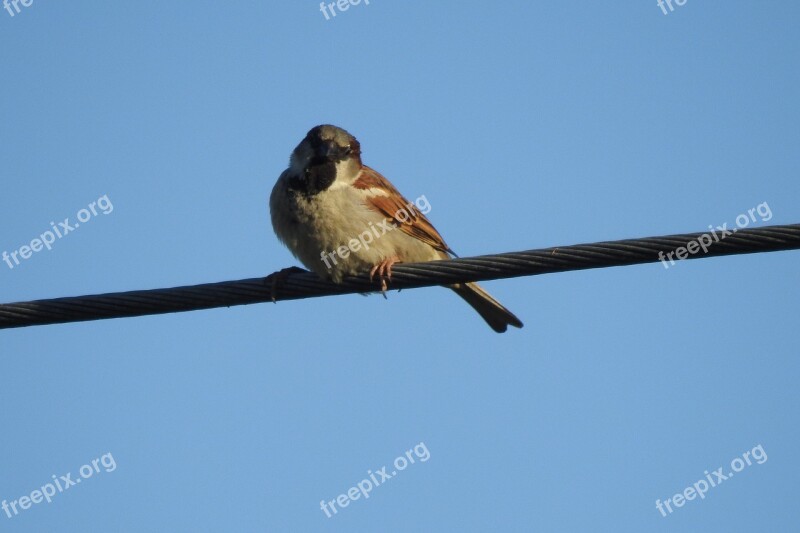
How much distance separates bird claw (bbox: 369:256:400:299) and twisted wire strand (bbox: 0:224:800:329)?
42 centimetres

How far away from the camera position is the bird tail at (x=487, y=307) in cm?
675

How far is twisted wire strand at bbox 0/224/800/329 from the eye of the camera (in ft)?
13.5

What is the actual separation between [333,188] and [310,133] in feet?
1.94

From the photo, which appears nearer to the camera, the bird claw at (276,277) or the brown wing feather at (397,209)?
the bird claw at (276,277)

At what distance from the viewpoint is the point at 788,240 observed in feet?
13.2

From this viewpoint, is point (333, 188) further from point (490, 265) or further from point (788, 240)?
point (788, 240)

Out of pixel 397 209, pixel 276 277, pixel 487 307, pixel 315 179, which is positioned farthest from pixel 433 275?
pixel 487 307

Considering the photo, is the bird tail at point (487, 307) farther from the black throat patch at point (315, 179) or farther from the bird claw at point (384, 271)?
the black throat patch at point (315, 179)

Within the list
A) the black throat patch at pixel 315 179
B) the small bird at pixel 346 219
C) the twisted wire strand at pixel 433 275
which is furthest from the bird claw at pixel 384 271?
the black throat patch at pixel 315 179

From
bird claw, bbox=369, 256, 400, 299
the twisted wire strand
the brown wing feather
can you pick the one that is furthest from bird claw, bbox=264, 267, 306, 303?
the brown wing feather

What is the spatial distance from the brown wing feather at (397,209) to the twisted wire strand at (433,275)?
1.44 metres

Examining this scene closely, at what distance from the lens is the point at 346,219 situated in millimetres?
5996

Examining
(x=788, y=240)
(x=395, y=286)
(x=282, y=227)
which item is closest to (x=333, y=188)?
(x=282, y=227)

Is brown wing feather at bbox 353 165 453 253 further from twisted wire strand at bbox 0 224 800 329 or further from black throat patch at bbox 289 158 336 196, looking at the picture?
twisted wire strand at bbox 0 224 800 329
